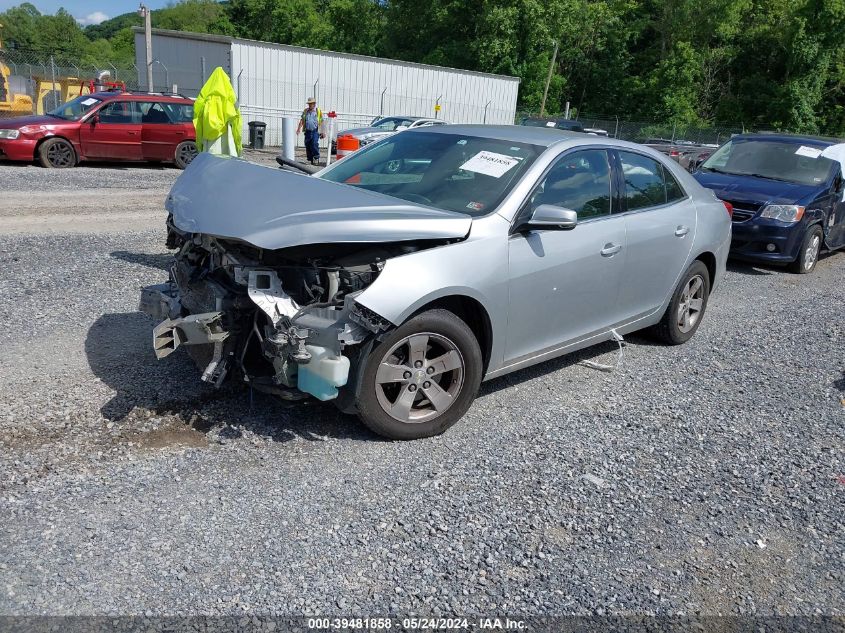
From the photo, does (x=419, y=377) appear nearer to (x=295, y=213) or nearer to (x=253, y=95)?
(x=295, y=213)

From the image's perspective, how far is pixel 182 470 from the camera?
3.60 meters

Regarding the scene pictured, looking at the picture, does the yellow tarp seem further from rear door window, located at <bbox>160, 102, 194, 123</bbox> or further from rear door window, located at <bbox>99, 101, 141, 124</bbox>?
rear door window, located at <bbox>160, 102, 194, 123</bbox>

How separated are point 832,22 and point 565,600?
48210 mm

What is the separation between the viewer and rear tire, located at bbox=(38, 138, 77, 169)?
1480cm

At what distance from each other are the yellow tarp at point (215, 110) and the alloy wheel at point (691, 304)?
5042mm

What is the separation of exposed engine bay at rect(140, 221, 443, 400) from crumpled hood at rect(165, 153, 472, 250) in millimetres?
134

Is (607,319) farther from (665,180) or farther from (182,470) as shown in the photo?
(182,470)

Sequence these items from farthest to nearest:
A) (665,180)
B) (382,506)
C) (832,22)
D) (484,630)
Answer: (832,22) < (665,180) < (382,506) < (484,630)

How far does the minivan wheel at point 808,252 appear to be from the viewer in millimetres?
9680

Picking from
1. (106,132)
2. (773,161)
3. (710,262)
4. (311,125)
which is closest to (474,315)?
(710,262)

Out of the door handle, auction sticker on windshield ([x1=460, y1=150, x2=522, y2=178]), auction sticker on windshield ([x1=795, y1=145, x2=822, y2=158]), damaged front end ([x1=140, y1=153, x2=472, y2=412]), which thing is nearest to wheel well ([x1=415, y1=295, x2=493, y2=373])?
damaged front end ([x1=140, y1=153, x2=472, y2=412])

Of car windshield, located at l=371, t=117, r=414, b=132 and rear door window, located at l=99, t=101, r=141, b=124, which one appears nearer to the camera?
rear door window, located at l=99, t=101, r=141, b=124

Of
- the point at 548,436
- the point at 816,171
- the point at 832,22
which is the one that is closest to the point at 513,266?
the point at 548,436

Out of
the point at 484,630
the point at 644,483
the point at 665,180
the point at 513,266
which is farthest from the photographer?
the point at 665,180
